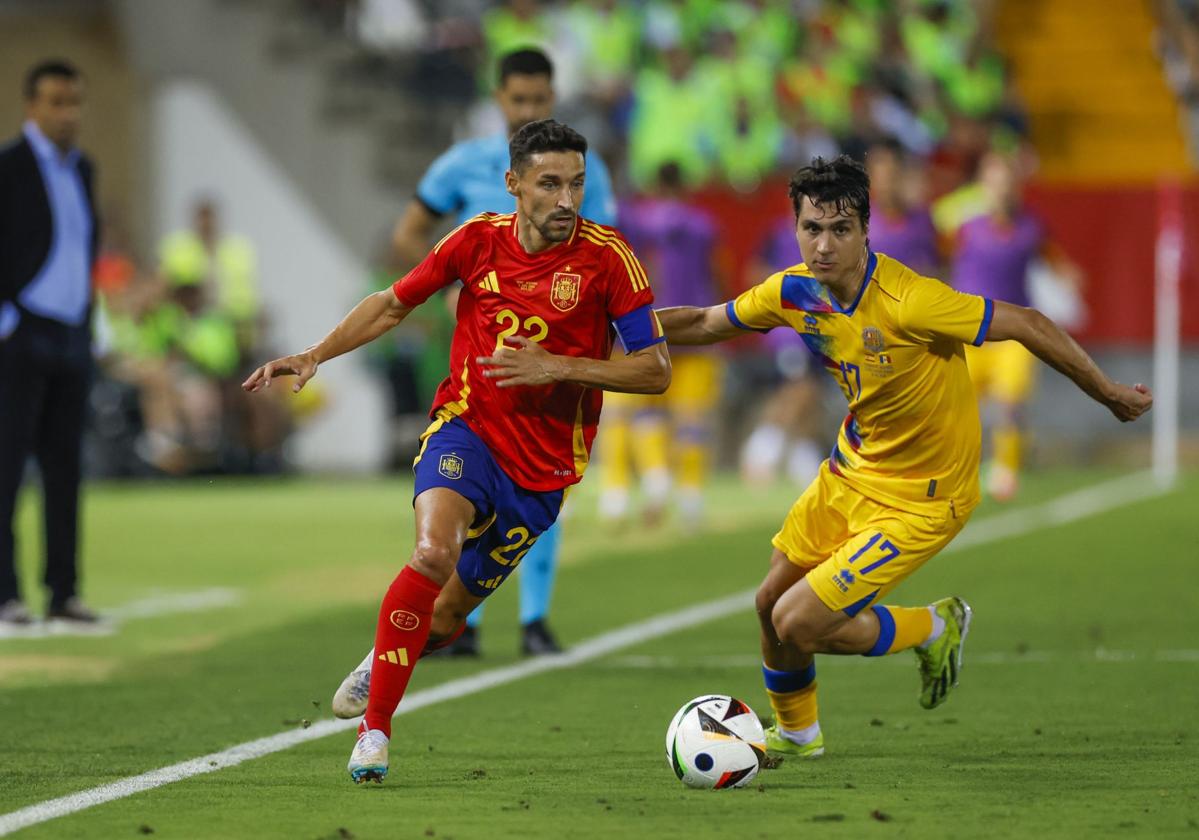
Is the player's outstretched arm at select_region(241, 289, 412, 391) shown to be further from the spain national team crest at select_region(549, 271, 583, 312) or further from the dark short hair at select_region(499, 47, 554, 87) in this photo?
the dark short hair at select_region(499, 47, 554, 87)

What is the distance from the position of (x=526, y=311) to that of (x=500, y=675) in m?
2.57

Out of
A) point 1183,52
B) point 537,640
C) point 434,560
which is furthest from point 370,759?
point 1183,52

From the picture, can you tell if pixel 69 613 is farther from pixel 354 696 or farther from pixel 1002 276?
pixel 1002 276

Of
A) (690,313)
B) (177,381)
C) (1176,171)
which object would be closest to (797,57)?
(1176,171)

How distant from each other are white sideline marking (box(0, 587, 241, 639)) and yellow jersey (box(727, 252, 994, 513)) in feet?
15.6

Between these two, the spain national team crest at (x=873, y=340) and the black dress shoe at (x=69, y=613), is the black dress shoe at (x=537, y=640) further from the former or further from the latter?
the spain national team crest at (x=873, y=340)

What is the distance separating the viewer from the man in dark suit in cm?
1061

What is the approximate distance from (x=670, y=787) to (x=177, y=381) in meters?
15.5

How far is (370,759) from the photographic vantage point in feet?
21.0

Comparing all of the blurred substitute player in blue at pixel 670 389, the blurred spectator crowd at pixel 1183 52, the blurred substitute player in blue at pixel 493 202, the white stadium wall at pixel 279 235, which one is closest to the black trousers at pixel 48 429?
the blurred substitute player in blue at pixel 493 202

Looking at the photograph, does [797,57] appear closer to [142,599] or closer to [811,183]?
[142,599]

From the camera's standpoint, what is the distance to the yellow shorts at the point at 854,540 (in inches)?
276

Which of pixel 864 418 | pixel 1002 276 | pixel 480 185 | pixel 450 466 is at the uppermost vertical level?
pixel 1002 276

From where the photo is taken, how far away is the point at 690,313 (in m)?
7.34
